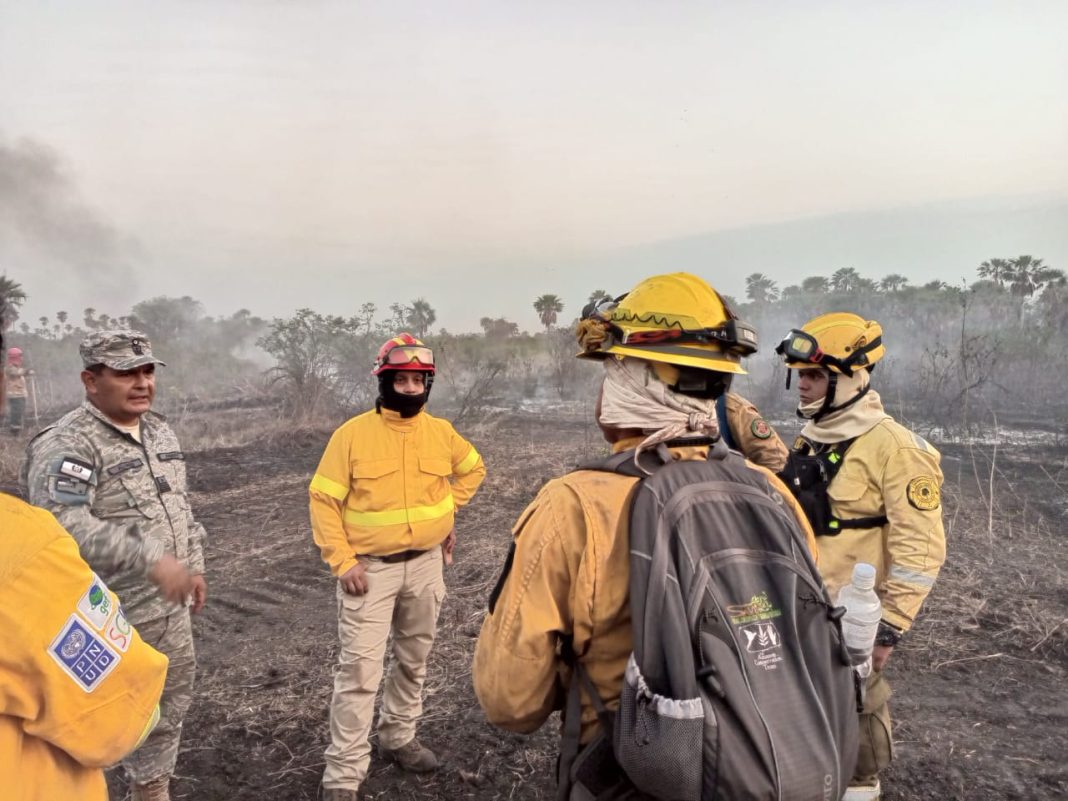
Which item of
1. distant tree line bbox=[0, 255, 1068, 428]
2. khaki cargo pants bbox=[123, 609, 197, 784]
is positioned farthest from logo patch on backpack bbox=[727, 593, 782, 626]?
distant tree line bbox=[0, 255, 1068, 428]

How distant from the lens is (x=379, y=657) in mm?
3180

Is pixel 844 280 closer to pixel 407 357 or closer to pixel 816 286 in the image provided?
pixel 816 286

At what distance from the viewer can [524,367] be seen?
1836 cm

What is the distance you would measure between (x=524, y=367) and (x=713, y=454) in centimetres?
1680

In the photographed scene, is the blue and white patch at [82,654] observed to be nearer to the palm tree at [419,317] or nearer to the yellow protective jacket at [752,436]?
the yellow protective jacket at [752,436]

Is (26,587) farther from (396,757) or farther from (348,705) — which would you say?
(396,757)

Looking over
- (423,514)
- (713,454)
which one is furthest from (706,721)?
(423,514)

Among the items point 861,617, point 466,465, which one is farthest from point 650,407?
point 466,465

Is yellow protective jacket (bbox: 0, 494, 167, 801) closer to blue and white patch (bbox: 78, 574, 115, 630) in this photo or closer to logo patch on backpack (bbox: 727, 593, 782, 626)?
blue and white patch (bbox: 78, 574, 115, 630)

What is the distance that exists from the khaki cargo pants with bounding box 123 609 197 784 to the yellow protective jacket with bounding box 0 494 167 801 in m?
1.68

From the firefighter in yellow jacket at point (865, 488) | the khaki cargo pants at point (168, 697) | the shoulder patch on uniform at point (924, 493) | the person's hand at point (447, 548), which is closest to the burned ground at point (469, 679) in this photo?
the khaki cargo pants at point (168, 697)

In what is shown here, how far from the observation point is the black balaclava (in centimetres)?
332

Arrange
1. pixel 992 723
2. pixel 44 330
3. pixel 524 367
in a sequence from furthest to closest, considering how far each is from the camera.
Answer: pixel 44 330 → pixel 524 367 → pixel 992 723

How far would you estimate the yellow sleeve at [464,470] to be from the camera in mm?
3676
